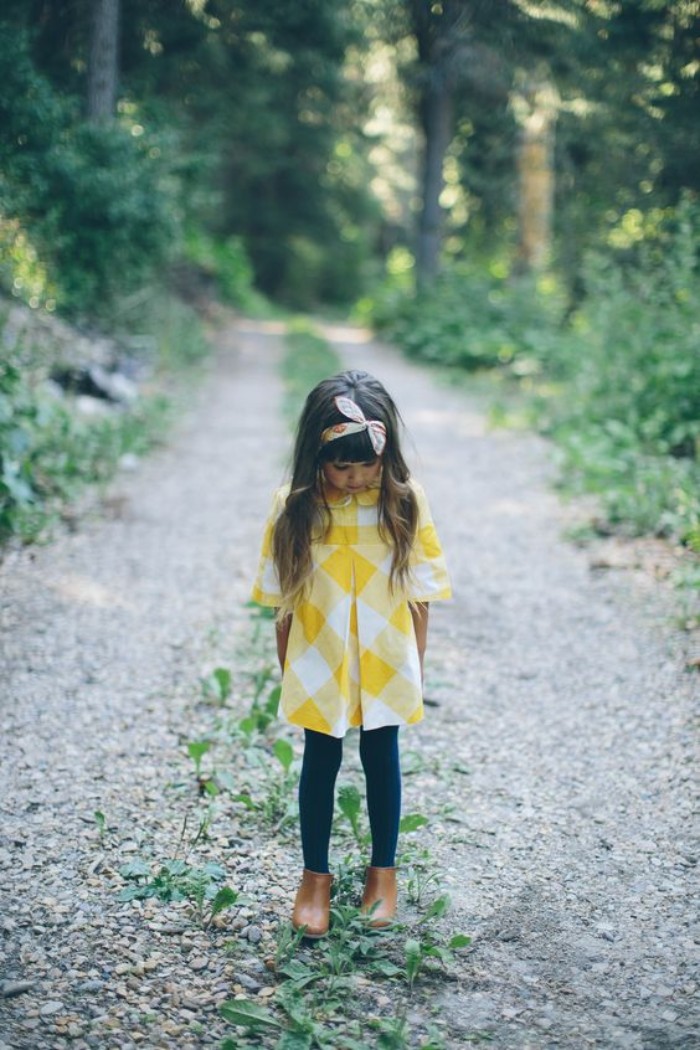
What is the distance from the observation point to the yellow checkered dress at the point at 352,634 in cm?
243

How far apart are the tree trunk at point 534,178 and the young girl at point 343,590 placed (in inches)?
512

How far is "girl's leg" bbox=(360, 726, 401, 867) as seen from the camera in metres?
2.50

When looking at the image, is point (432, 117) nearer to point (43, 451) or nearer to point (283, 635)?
point (43, 451)

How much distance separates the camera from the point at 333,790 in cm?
249

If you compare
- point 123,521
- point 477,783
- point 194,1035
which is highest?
point 123,521

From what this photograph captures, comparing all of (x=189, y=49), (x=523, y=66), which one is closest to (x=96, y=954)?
(x=189, y=49)

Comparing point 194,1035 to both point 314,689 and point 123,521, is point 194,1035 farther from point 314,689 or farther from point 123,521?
point 123,521

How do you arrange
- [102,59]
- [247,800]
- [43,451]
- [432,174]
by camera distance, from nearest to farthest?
[247,800] < [43,451] < [102,59] < [432,174]

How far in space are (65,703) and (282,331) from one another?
19213 millimetres

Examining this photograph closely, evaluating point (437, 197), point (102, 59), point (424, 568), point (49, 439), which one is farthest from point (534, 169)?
point (424, 568)

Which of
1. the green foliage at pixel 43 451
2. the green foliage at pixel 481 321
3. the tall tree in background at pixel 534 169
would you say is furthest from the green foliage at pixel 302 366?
the tall tree in background at pixel 534 169

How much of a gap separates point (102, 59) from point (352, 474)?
978 centimetres

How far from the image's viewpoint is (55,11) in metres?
10.1

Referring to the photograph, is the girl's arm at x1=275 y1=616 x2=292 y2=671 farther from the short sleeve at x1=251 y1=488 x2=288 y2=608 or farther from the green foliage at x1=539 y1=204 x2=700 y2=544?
the green foliage at x1=539 y1=204 x2=700 y2=544
